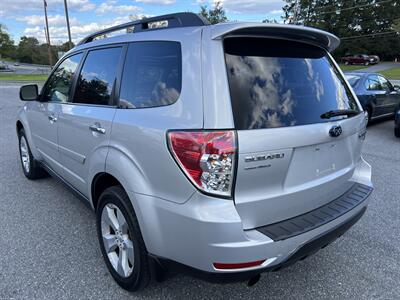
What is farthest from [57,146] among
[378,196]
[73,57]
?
[378,196]

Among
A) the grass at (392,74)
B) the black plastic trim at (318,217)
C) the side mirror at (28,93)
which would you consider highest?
the side mirror at (28,93)

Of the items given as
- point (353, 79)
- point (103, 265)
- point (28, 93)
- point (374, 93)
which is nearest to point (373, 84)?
point (374, 93)

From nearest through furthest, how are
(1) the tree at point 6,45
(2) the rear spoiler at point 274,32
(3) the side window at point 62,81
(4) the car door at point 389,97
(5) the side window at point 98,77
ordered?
(2) the rear spoiler at point 274,32 < (5) the side window at point 98,77 < (3) the side window at point 62,81 < (4) the car door at point 389,97 < (1) the tree at point 6,45

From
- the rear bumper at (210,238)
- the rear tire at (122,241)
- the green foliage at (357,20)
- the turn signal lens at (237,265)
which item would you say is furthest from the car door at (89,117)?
the green foliage at (357,20)

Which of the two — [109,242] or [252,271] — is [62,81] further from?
[252,271]

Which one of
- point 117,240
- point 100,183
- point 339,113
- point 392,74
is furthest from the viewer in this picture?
point 392,74

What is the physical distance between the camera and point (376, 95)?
9344mm

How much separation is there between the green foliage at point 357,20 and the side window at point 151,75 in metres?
68.9

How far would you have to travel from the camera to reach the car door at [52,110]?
361cm

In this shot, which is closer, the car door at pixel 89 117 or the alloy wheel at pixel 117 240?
the alloy wheel at pixel 117 240

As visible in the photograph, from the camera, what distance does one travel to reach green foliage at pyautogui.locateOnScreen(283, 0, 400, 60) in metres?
65.4

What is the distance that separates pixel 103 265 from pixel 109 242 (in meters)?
0.38

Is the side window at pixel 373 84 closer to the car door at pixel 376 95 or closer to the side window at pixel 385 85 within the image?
the car door at pixel 376 95

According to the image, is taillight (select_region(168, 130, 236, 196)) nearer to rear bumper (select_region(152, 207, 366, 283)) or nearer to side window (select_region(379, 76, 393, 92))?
rear bumper (select_region(152, 207, 366, 283))
